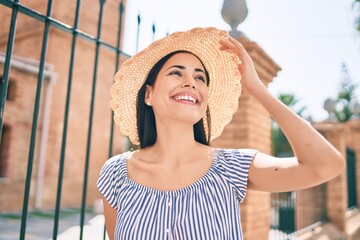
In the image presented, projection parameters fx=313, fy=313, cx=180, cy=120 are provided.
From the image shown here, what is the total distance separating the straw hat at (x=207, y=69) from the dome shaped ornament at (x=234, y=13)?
1310mm

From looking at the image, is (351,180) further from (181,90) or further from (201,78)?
(181,90)

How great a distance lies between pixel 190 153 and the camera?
72.6 inches

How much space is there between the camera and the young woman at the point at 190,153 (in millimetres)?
1470

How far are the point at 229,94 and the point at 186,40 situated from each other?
478mm

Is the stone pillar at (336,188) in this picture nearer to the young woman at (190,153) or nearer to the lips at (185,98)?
the young woman at (190,153)

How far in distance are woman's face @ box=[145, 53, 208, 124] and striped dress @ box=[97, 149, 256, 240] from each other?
31 centimetres

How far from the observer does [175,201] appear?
5.19ft

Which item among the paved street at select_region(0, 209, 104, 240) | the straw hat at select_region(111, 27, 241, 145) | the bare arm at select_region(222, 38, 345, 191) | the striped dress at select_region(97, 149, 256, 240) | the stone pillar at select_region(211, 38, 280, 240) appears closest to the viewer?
the bare arm at select_region(222, 38, 345, 191)

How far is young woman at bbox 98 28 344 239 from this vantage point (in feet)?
4.82

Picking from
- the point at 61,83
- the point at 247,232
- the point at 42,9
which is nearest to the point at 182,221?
the point at 247,232

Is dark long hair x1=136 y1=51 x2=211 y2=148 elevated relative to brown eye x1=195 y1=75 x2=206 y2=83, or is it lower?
lower

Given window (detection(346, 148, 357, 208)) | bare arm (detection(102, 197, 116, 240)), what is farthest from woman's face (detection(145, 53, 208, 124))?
window (detection(346, 148, 357, 208))

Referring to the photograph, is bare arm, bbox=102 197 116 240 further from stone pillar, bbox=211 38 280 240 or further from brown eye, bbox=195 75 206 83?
stone pillar, bbox=211 38 280 240

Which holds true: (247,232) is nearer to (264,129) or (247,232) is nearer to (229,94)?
(264,129)
